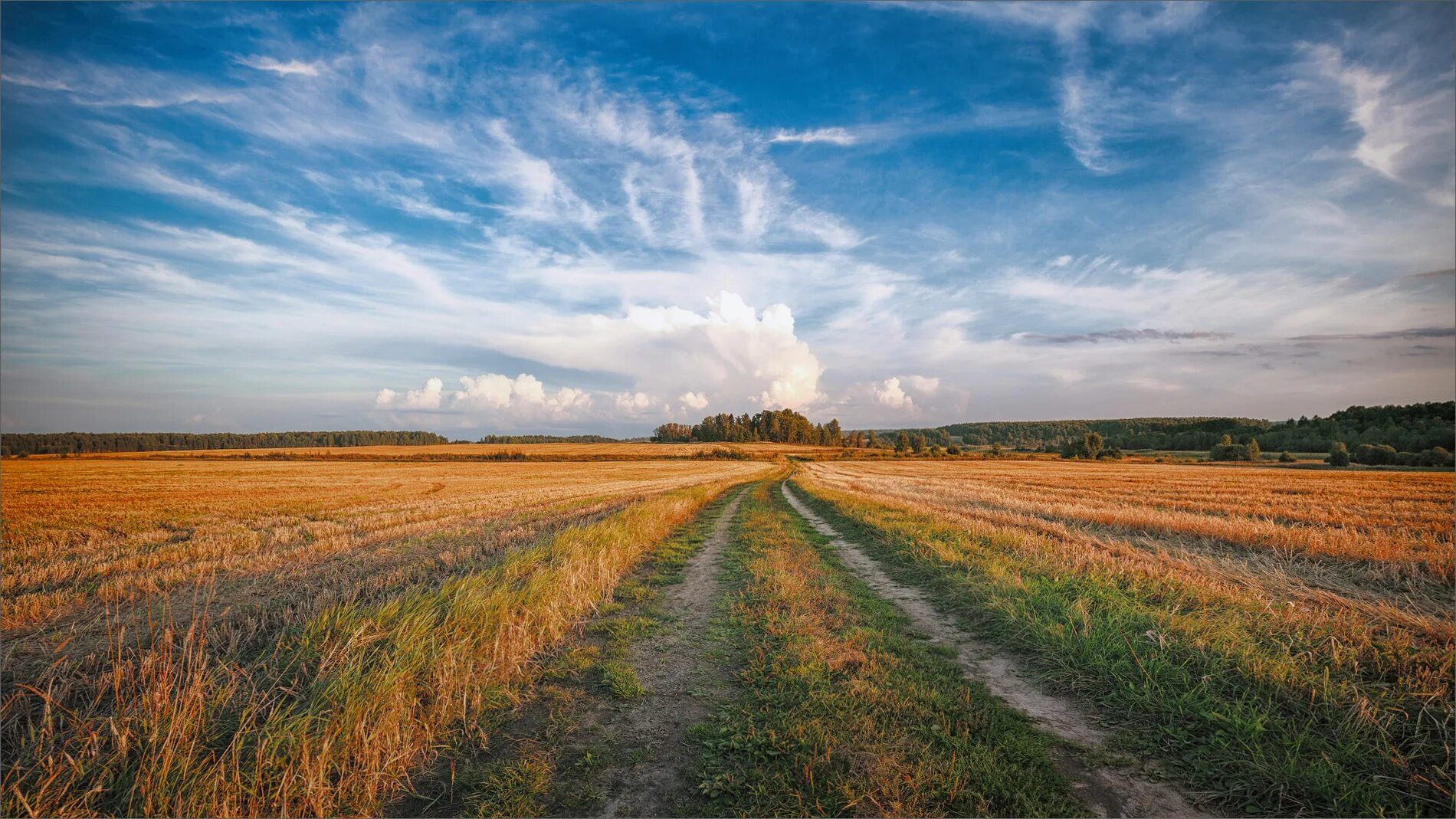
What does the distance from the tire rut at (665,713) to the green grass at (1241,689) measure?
421 cm

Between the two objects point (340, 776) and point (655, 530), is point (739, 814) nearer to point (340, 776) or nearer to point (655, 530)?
point (340, 776)

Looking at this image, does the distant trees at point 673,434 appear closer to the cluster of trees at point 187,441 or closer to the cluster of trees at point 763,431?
the cluster of trees at point 763,431

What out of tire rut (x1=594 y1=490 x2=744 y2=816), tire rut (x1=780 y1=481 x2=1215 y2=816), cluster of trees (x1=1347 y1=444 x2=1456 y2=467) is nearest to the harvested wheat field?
cluster of trees (x1=1347 y1=444 x2=1456 y2=467)

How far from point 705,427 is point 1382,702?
16544 cm

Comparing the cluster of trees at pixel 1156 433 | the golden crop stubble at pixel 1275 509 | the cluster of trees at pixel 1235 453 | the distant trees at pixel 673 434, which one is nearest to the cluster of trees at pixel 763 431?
the distant trees at pixel 673 434

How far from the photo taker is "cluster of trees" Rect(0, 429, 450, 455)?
383 ft

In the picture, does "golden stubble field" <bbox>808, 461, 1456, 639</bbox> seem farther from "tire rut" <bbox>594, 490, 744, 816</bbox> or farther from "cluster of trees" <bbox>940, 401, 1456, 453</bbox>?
"cluster of trees" <bbox>940, 401, 1456, 453</bbox>

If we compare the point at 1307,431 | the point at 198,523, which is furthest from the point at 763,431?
the point at 198,523

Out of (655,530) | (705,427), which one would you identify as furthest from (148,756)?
(705,427)

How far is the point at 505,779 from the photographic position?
452 cm

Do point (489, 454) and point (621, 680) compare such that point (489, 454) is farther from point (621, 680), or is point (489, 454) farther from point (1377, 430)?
point (1377, 430)

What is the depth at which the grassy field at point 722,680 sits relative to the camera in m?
4.17

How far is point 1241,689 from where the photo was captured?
5637 mm

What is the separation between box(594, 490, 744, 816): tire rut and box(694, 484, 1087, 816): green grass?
29 centimetres
